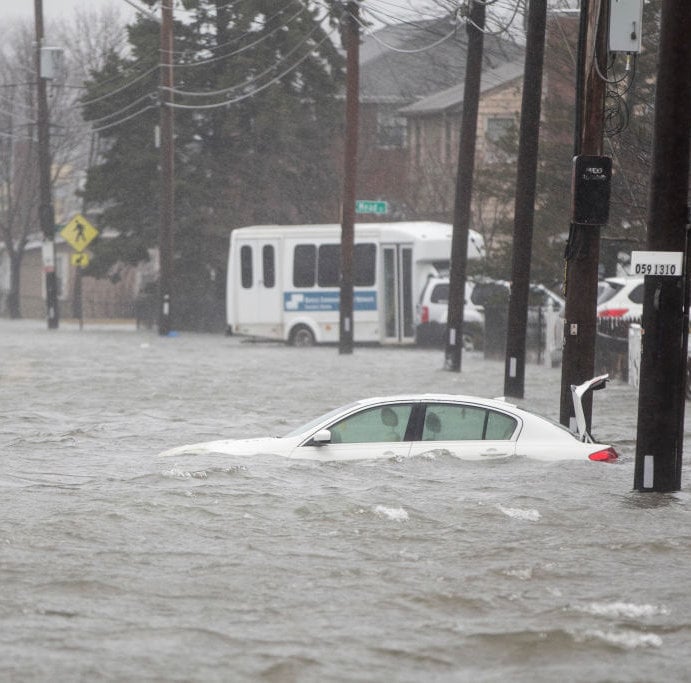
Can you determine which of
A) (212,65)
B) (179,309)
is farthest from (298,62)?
(179,309)

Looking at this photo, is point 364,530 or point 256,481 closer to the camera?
point 364,530

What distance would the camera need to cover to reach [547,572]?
10.0 m

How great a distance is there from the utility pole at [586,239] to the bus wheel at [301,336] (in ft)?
76.7

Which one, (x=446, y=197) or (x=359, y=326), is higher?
(x=446, y=197)

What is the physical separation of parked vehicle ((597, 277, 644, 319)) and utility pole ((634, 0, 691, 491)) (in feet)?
51.2

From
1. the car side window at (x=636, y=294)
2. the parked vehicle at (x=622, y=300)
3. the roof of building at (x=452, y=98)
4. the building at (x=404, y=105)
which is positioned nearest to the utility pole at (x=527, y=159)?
the parked vehicle at (x=622, y=300)

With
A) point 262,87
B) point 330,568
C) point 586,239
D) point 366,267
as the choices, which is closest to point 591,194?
point 586,239

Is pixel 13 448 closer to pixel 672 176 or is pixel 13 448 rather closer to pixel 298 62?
pixel 672 176

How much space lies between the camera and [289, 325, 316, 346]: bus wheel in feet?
130

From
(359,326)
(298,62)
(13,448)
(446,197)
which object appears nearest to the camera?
(13,448)

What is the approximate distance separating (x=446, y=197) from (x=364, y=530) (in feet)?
134

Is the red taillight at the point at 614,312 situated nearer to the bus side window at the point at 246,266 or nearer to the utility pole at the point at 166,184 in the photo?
the bus side window at the point at 246,266

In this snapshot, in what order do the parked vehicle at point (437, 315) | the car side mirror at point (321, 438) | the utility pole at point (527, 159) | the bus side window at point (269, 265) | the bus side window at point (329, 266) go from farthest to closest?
the bus side window at point (269, 265) < the bus side window at point (329, 266) < the parked vehicle at point (437, 315) < the utility pole at point (527, 159) < the car side mirror at point (321, 438)

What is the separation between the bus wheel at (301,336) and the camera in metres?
39.7
